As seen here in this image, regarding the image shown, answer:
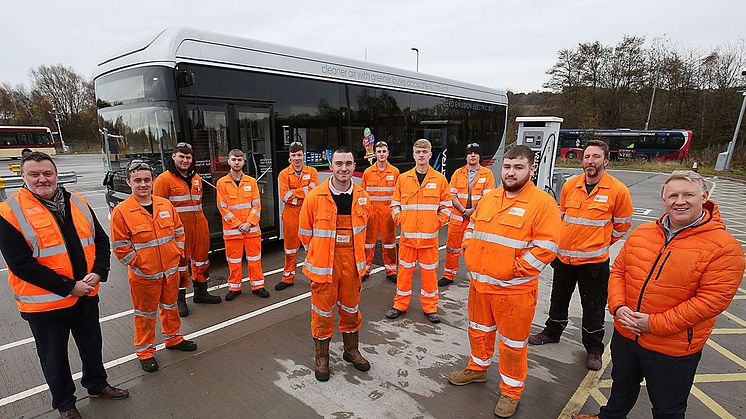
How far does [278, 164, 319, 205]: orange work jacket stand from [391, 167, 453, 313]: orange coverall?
163cm

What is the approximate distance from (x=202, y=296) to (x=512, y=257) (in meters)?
3.88

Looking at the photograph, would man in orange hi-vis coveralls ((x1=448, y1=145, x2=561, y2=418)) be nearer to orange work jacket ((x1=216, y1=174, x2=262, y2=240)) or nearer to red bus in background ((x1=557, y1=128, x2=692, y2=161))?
orange work jacket ((x1=216, y1=174, x2=262, y2=240))

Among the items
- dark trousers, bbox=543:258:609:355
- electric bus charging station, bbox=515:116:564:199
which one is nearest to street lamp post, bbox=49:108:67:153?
electric bus charging station, bbox=515:116:564:199

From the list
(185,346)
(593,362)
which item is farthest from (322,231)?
(593,362)

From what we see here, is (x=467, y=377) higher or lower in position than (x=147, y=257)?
lower

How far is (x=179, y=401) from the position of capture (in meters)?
2.98

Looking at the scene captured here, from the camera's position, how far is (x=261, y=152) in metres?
6.12

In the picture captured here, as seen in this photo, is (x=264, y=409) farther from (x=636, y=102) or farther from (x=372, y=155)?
(x=636, y=102)

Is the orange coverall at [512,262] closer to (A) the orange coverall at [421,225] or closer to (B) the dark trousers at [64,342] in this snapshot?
(A) the orange coverall at [421,225]

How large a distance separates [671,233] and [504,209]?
3.23 feet

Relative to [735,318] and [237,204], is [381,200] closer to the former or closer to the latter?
[237,204]

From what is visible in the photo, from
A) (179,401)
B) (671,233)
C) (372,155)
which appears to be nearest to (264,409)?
(179,401)

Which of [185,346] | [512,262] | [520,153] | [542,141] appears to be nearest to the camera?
[512,262]

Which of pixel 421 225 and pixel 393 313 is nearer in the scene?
pixel 421 225
